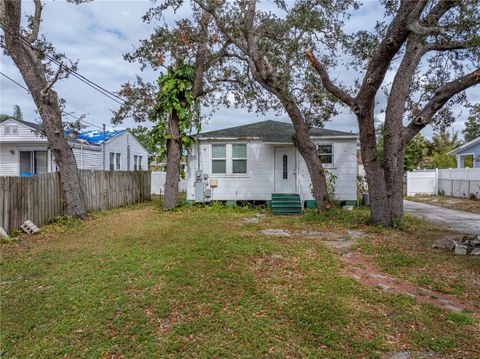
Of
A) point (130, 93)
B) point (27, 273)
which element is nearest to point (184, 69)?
point (130, 93)

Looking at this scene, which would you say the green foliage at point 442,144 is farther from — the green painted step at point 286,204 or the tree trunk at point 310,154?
the tree trunk at point 310,154

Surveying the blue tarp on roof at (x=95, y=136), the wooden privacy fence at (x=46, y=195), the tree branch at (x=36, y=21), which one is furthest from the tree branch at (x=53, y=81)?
the blue tarp on roof at (x=95, y=136)

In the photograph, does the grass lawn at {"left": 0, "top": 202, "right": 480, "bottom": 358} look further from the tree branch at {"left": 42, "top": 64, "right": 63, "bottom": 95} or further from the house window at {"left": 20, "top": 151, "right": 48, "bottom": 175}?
the house window at {"left": 20, "top": 151, "right": 48, "bottom": 175}

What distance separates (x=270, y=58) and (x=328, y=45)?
83.3 inches

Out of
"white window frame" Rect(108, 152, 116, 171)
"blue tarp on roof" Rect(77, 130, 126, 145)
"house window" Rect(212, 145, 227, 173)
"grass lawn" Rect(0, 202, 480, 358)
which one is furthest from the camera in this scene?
"white window frame" Rect(108, 152, 116, 171)

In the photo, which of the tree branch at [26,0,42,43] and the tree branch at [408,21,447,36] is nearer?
the tree branch at [408,21,447,36]

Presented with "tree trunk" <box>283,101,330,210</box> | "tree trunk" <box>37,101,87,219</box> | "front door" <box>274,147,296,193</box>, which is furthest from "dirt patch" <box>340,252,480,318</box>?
"tree trunk" <box>37,101,87,219</box>

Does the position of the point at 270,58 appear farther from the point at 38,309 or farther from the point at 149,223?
the point at 38,309

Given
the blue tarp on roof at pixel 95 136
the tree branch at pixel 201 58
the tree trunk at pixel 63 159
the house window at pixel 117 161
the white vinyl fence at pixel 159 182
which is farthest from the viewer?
the white vinyl fence at pixel 159 182

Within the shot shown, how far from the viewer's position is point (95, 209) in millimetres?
11086

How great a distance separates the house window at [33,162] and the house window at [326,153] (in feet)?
45.6

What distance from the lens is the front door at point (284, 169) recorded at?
12.6m

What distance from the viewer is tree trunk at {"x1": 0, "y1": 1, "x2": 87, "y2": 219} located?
8.02m

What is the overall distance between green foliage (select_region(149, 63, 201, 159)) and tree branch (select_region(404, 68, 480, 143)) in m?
7.45
